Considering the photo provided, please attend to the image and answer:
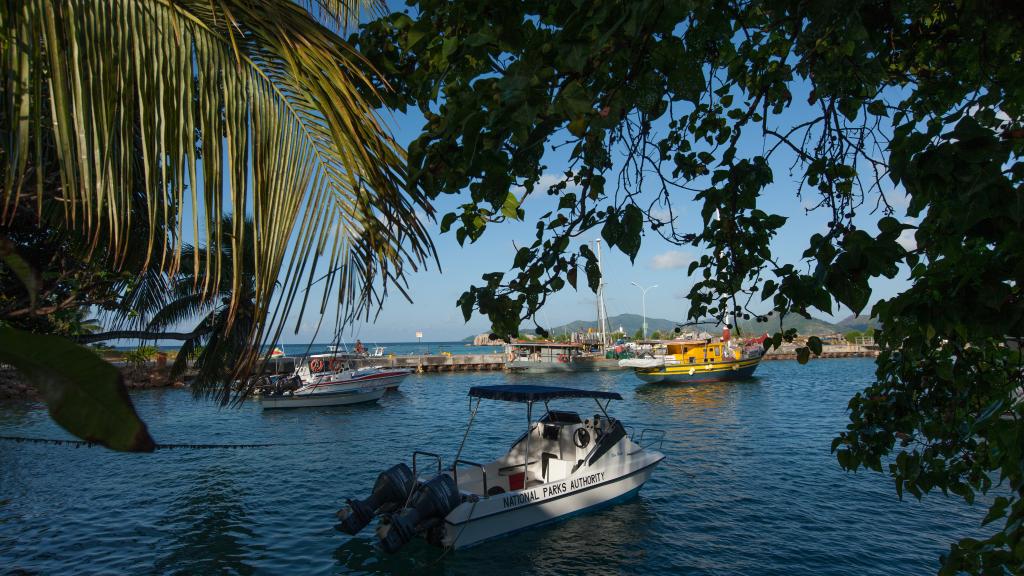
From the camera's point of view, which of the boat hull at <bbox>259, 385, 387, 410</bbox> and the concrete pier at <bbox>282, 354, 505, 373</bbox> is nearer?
the boat hull at <bbox>259, 385, 387, 410</bbox>

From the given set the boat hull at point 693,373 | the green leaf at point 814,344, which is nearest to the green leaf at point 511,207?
the green leaf at point 814,344

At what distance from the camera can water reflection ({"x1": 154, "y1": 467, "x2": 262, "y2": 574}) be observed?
11312 millimetres

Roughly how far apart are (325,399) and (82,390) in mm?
37481

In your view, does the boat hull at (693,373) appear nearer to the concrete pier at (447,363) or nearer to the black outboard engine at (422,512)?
the concrete pier at (447,363)

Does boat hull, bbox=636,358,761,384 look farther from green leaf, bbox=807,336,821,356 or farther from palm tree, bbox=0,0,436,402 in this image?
palm tree, bbox=0,0,436,402

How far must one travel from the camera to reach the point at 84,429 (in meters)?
0.60

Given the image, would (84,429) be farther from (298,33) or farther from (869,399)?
(869,399)

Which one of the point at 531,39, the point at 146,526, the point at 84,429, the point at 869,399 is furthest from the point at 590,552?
the point at 84,429

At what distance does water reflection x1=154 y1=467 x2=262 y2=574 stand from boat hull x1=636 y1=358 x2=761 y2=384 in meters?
36.1

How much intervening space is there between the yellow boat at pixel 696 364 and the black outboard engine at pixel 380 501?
38.7m

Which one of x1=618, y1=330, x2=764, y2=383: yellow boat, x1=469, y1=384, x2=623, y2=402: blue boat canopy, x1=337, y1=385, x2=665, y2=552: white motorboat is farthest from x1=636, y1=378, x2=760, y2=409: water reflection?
x1=469, y1=384, x2=623, y2=402: blue boat canopy

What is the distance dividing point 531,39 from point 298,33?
3.37 ft

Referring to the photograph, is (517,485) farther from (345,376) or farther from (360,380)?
(345,376)

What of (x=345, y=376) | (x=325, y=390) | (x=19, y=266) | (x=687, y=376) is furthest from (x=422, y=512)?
(x=687, y=376)
